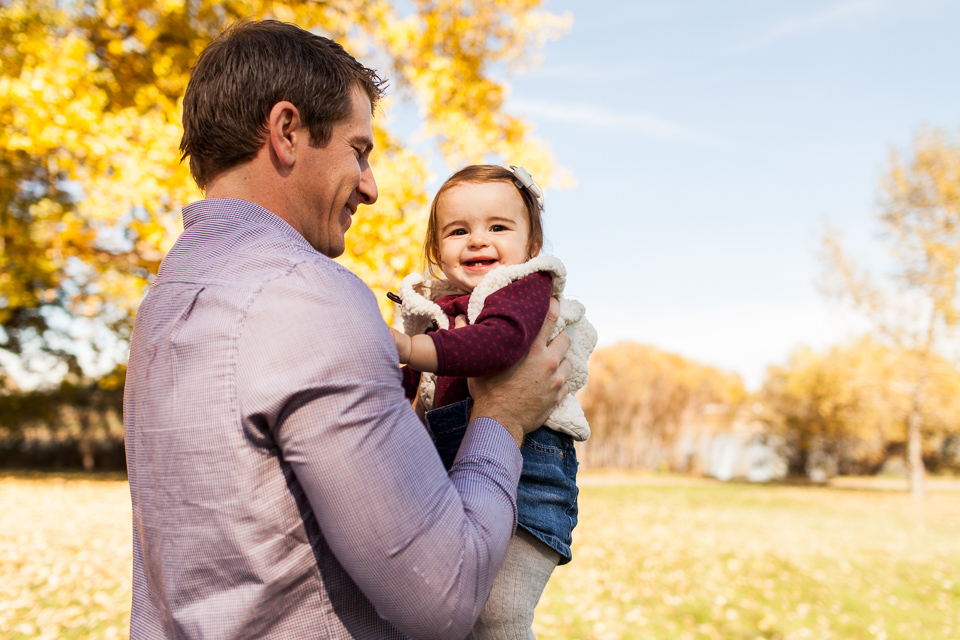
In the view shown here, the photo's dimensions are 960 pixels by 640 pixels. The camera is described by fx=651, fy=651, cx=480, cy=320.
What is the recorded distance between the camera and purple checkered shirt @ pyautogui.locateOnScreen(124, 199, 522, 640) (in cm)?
100

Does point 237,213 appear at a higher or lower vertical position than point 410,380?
higher

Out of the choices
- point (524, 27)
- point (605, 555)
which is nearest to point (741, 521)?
point (605, 555)

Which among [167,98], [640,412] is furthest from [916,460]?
[167,98]

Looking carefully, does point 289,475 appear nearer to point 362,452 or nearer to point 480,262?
point 362,452

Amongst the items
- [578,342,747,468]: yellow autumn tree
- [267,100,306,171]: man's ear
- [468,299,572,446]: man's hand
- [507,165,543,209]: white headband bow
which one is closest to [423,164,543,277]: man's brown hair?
[507,165,543,209]: white headband bow

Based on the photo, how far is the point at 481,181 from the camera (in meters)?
2.20

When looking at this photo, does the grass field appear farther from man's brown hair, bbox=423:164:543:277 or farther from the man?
the man

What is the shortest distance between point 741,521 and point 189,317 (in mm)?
14411

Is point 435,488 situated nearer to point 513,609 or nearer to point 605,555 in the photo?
point 513,609

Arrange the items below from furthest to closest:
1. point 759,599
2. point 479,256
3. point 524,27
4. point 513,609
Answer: point 524,27
point 759,599
point 479,256
point 513,609

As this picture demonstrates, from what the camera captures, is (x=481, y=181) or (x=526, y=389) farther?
(x=481, y=181)

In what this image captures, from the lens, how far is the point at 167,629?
1.16 metres

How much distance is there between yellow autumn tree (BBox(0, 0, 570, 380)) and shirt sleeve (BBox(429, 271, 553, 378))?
4.58m

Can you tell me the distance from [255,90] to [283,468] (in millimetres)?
785
